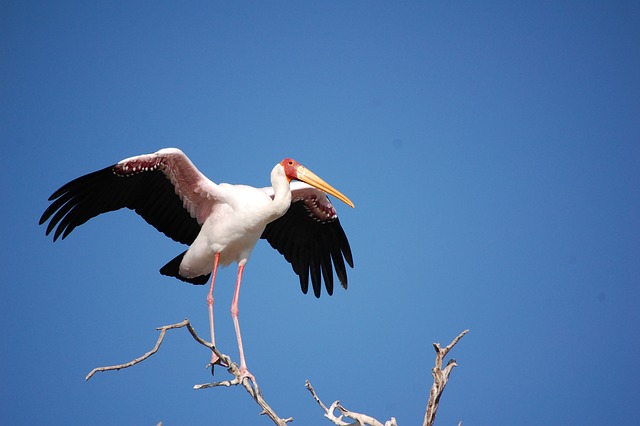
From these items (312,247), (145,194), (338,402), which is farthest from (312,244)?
(338,402)

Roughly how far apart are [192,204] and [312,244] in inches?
76.2

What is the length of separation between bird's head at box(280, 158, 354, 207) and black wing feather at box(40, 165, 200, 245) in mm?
1216

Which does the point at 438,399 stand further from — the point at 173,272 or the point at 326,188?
the point at 173,272

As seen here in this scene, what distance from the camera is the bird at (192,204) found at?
8.11 metres

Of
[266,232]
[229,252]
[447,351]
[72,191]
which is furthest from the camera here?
[266,232]

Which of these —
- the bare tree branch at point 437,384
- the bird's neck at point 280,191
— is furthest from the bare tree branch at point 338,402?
the bird's neck at point 280,191

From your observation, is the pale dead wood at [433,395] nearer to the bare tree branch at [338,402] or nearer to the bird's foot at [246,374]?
the bare tree branch at [338,402]

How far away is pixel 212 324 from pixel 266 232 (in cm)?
200

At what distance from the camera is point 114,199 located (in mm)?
8359

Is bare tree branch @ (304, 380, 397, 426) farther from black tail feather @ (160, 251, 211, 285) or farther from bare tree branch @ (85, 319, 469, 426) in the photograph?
black tail feather @ (160, 251, 211, 285)

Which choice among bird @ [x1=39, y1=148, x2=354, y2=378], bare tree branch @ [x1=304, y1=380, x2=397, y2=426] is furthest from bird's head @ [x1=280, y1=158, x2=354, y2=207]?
bare tree branch @ [x1=304, y1=380, x2=397, y2=426]

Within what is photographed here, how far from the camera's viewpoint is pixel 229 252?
8625 millimetres

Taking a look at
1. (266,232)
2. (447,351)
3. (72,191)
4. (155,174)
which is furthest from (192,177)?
(447,351)

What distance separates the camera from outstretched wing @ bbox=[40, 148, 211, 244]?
807 centimetres
